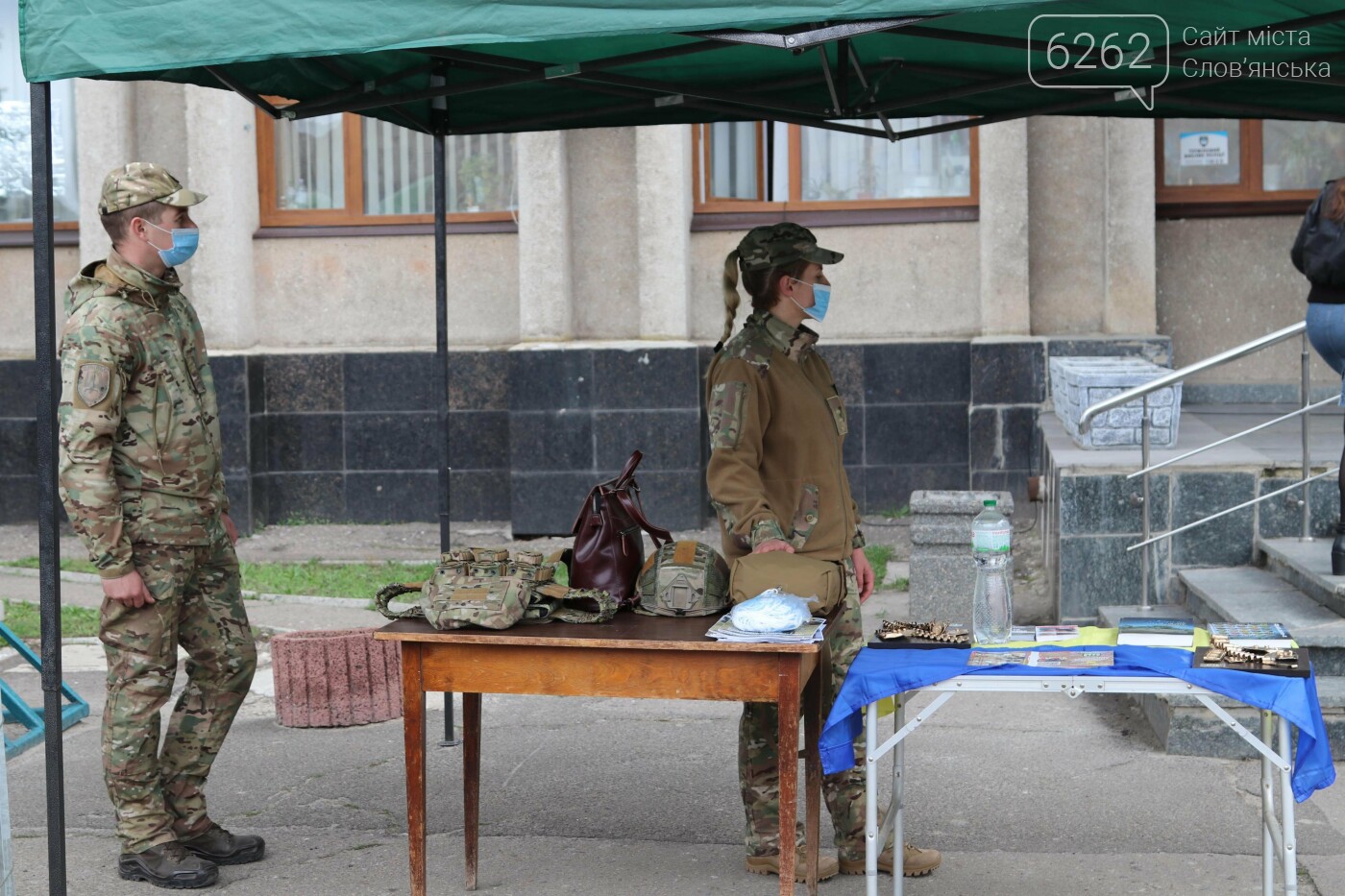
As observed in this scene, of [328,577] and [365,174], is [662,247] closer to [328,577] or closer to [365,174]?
[365,174]

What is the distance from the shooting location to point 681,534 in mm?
11805

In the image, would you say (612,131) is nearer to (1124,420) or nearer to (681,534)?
(681,534)

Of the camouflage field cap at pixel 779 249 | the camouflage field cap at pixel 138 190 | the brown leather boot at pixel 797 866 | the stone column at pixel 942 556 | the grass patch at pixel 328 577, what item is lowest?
the brown leather boot at pixel 797 866

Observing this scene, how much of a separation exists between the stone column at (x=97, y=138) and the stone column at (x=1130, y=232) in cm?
773

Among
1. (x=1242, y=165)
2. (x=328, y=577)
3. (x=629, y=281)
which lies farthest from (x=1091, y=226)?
(x=328, y=577)

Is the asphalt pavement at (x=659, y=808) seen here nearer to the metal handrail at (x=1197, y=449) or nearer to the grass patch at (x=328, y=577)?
the metal handrail at (x=1197, y=449)

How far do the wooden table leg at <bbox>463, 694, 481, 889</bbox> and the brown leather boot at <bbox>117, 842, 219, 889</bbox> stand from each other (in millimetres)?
827

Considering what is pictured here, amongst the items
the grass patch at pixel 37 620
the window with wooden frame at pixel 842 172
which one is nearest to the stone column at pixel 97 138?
the grass patch at pixel 37 620

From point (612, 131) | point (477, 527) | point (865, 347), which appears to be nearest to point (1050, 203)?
point (865, 347)

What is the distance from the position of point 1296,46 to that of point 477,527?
8184 mm

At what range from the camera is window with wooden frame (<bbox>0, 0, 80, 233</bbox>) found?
512 inches

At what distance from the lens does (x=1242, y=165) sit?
11719 millimetres

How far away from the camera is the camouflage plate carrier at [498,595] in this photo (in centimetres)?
424

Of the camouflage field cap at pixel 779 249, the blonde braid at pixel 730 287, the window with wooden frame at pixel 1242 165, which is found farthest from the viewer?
the window with wooden frame at pixel 1242 165
